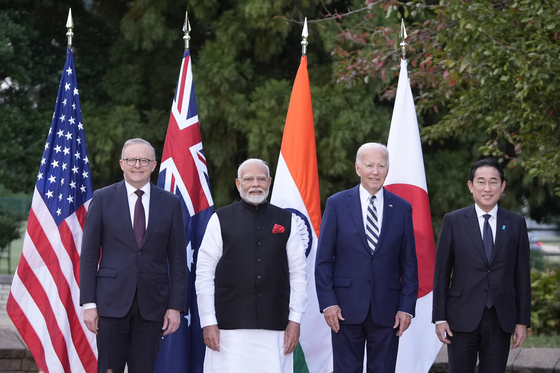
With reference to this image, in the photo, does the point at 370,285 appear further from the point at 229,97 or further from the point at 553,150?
the point at 229,97

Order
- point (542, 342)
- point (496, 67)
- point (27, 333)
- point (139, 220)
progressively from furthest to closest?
point (542, 342) < point (496, 67) < point (27, 333) < point (139, 220)

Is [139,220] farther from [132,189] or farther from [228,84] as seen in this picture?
[228,84]

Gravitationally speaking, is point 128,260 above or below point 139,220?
below

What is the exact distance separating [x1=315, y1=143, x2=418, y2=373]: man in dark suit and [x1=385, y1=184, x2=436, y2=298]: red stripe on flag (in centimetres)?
95

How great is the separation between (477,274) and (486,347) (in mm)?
388

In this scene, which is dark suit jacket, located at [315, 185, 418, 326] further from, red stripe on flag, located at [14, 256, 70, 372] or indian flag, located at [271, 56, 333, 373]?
red stripe on flag, located at [14, 256, 70, 372]

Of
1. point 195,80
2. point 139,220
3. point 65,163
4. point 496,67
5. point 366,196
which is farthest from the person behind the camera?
point 195,80

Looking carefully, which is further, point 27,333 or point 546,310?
point 546,310

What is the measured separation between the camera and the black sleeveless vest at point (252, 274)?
152 inches

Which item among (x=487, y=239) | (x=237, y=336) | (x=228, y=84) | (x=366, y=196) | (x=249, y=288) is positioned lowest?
(x=237, y=336)

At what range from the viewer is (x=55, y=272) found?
4895 mm

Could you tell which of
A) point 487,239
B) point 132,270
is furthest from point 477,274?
point 132,270

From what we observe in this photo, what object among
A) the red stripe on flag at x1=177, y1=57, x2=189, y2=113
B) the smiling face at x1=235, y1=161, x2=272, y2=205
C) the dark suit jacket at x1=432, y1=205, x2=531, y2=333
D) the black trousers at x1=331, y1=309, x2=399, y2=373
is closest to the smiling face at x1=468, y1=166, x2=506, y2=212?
the dark suit jacket at x1=432, y1=205, x2=531, y2=333

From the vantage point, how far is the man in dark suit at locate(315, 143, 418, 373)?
389cm
